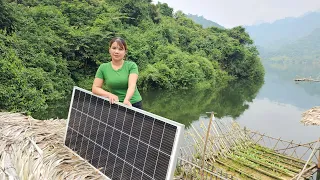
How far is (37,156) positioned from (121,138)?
122 cm

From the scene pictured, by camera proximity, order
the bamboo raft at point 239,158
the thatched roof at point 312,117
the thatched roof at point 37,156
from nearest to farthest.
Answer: the thatched roof at point 37,156 < the bamboo raft at point 239,158 < the thatched roof at point 312,117

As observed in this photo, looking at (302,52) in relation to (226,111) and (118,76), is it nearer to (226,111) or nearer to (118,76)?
(226,111)

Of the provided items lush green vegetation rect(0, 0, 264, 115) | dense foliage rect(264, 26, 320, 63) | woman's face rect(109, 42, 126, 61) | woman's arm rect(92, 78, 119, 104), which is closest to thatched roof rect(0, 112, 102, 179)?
woman's arm rect(92, 78, 119, 104)

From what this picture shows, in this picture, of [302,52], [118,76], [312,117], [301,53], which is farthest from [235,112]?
[302,52]

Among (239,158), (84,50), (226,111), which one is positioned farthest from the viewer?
(226,111)

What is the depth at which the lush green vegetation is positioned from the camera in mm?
12070

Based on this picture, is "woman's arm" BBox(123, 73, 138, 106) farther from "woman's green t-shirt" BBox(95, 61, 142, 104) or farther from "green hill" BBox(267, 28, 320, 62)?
"green hill" BBox(267, 28, 320, 62)

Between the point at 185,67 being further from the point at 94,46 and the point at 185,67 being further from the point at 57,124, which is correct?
the point at 57,124

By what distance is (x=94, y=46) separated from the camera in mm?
18969

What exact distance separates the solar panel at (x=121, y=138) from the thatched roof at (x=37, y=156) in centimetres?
16

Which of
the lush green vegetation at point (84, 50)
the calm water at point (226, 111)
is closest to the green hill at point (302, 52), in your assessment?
the lush green vegetation at point (84, 50)

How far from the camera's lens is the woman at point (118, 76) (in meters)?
3.16

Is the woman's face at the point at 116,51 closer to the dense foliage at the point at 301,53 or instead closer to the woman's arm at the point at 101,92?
the woman's arm at the point at 101,92

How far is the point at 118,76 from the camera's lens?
3242mm
